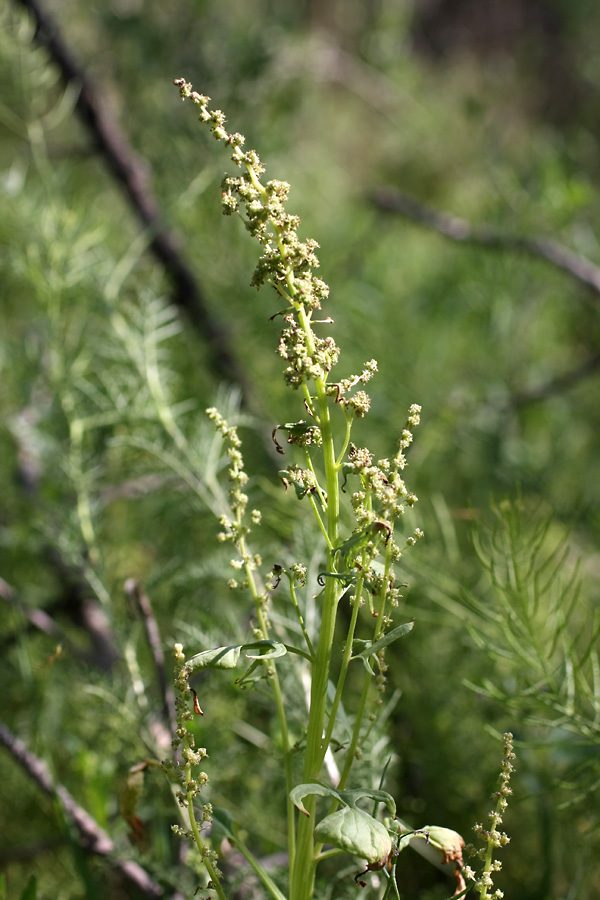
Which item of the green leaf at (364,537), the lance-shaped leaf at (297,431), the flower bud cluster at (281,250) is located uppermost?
the flower bud cluster at (281,250)

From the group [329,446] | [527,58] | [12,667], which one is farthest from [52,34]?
[527,58]

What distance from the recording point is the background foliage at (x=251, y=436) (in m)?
0.58

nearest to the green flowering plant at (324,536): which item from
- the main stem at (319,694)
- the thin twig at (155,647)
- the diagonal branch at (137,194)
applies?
the main stem at (319,694)

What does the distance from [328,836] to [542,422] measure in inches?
50.2

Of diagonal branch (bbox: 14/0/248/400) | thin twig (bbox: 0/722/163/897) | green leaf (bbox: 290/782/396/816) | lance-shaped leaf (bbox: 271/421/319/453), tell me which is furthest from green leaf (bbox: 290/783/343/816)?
diagonal branch (bbox: 14/0/248/400)

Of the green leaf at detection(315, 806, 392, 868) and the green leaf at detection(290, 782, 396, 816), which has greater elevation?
the green leaf at detection(290, 782, 396, 816)

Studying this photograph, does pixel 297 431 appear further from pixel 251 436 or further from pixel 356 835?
pixel 251 436

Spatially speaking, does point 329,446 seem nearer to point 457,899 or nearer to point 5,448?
point 457,899

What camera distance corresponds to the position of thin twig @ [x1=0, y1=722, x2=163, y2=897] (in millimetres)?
490

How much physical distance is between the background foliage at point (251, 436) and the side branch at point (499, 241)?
34mm

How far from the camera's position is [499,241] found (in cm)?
111

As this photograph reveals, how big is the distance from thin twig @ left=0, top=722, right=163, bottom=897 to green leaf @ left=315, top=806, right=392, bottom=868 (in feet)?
0.86

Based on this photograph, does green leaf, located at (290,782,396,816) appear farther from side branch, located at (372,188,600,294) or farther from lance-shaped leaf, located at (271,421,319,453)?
side branch, located at (372,188,600,294)

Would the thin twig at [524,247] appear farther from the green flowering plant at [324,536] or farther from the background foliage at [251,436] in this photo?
the green flowering plant at [324,536]
